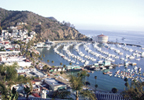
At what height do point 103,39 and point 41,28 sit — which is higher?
point 41,28

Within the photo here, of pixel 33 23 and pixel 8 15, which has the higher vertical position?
pixel 8 15

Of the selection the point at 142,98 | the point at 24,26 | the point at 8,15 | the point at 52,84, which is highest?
the point at 8,15

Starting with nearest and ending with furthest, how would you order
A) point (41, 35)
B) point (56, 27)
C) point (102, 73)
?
1. point (102, 73)
2. point (41, 35)
3. point (56, 27)

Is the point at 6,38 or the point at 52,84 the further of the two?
the point at 6,38

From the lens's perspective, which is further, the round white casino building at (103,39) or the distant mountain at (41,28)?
the round white casino building at (103,39)

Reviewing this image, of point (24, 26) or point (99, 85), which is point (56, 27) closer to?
point (24, 26)

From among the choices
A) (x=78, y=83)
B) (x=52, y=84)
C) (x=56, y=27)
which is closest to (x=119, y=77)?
(x=52, y=84)

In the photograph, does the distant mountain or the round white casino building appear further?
the round white casino building

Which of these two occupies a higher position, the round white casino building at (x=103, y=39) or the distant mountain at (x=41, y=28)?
the distant mountain at (x=41, y=28)

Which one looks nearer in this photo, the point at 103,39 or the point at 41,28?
the point at 41,28

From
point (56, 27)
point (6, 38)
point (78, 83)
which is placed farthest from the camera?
point (56, 27)

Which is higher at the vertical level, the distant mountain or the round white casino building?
the distant mountain
